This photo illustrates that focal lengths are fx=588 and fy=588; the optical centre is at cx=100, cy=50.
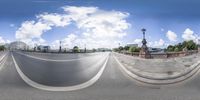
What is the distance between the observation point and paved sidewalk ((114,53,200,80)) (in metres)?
6.17

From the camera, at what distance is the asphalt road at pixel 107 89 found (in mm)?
6137

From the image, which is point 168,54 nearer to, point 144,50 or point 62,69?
point 144,50

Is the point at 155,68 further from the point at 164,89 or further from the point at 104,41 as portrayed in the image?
the point at 104,41

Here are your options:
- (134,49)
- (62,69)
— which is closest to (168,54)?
(134,49)

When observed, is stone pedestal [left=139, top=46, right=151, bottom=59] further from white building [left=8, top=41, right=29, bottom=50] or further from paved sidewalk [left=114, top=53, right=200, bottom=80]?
white building [left=8, top=41, right=29, bottom=50]

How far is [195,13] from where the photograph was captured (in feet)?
19.8

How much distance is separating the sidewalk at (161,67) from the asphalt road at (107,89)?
95mm

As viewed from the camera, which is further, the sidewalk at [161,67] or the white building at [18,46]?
the sidewalk at [161,67]

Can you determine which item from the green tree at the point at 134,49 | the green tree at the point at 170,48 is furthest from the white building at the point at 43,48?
the green tree at the point at 170,48

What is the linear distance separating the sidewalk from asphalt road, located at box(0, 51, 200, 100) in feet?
0.31

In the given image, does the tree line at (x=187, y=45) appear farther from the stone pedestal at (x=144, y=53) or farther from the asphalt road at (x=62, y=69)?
the asphalt road at (x=62, y=69)

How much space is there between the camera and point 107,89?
6168 millimetres

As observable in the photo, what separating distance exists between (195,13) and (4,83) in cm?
212

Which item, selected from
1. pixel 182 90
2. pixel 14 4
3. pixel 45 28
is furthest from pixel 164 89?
pixel 14 4
